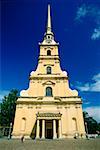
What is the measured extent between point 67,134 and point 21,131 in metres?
7.19

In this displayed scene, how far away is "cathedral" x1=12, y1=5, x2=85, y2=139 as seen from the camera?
30.2 metres

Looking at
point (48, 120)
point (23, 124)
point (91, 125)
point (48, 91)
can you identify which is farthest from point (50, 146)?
point (91, 125)

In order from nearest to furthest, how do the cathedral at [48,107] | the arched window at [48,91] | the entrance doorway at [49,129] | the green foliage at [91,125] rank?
the cathedral at [48,107]
the entrance doorway at [49,129]
the arched window at [48,91]
the green foliage at [91,125]

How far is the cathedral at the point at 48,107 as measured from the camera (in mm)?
30156

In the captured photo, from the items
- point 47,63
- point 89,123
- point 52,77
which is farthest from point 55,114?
Answer: point 89,123

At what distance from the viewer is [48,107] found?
1283 inches

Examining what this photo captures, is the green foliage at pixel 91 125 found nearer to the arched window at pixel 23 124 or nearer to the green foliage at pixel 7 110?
the green foliage at pixel 7 110

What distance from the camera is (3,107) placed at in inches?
1965

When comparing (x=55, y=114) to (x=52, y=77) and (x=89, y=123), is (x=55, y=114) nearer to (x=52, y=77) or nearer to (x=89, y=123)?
(x=52, y=77)

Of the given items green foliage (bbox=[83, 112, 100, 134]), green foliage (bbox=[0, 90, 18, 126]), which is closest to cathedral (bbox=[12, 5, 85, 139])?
green foliage (bbox=[0, 90, 18, 126])

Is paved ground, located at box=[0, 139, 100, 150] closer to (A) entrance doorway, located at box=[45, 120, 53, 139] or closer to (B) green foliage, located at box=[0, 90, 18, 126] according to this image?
(A) entrance doorway, located at box=[45, 120, 53, 139]

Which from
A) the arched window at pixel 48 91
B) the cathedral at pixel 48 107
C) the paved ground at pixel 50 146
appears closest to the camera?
the paved ground at pixel 50 146

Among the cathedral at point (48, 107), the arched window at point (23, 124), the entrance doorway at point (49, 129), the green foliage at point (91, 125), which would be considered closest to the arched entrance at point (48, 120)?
the cathedral at point (48, 107)

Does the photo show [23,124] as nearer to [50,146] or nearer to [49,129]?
[49,129]
